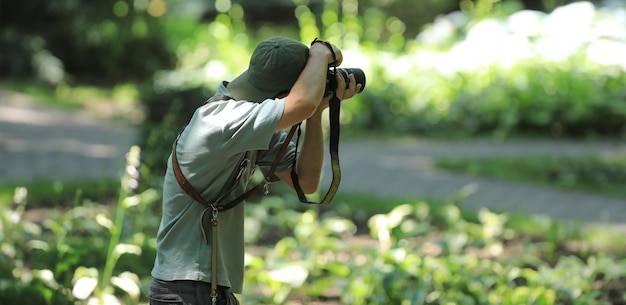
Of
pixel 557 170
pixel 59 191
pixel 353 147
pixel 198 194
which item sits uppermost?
pixel 353 147

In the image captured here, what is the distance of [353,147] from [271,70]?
721 cm

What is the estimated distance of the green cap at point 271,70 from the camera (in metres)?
2.83

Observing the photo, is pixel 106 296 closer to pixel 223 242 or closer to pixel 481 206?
pixel 223 242

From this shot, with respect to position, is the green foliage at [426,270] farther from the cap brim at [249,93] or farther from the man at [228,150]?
the cap brim at [249,93]

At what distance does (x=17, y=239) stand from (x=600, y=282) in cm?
308

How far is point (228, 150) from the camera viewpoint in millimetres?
2762

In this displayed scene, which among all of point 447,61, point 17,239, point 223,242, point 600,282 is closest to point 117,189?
point 17,239

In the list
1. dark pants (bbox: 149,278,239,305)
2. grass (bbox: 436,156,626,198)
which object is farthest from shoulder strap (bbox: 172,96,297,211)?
grass (bbox: 436,156,626,198)

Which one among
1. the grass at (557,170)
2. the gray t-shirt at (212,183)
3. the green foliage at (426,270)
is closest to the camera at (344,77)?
the gray t-shirt at (212,183)

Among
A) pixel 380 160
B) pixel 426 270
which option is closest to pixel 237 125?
pixel 426 270

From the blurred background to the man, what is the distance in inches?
45.7

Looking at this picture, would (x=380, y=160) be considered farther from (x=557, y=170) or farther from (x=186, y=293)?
(x=186, y=293)

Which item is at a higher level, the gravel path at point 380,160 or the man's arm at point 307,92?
the gravel path at point 380,160

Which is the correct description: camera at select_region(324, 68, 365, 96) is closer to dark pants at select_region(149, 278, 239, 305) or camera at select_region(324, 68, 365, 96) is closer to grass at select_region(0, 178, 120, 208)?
dark pants at select_region(149, 278, 239, 305)
